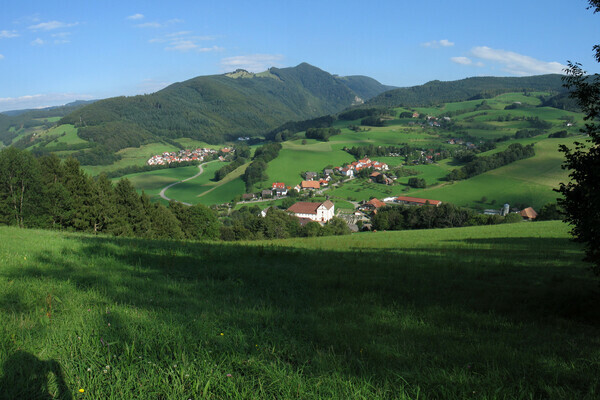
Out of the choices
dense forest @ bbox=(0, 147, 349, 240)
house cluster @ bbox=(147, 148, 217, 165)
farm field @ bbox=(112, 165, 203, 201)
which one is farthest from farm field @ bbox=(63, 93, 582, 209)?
dense forest @ bbox=(0, 147, 349, 240)

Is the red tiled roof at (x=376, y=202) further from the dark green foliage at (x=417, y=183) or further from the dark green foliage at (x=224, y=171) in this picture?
the dark green foliage at (x=224, y=171)

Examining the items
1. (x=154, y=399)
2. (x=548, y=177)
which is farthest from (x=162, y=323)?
(x=548, y=177)

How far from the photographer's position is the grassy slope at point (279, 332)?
308 centimetres

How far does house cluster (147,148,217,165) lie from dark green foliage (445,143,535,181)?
413 feet

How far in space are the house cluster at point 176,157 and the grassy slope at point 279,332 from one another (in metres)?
168

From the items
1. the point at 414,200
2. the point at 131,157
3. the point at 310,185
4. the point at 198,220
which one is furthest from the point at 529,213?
the point at 131,157

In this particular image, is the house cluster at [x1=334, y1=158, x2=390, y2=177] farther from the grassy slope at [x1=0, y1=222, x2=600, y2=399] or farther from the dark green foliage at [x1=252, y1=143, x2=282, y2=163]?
the grassy slope at [x1=0, y1=222, x2=600, y2=399]

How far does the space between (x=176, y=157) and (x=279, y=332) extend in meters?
188

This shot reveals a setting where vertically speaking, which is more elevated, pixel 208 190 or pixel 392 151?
pixel 392 151

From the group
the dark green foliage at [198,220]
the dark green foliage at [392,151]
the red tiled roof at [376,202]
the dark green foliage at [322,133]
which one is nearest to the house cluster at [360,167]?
the dark green foliage at [392,151]

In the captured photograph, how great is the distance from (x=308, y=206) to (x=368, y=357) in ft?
278

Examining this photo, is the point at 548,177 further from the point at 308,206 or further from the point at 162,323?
the point at 162,323

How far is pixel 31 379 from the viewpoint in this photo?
301 cm

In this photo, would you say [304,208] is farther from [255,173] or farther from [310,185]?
[255,173]
